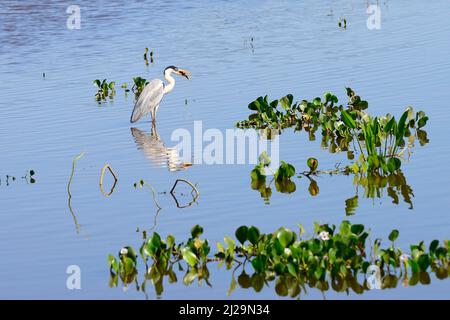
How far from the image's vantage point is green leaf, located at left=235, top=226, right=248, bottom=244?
13.0 m

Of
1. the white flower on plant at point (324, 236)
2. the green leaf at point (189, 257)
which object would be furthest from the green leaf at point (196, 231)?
the white flower on plant at point (324, 236)

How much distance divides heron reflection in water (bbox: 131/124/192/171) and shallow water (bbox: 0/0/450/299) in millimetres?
144

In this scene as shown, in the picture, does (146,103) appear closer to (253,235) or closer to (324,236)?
(253,235)

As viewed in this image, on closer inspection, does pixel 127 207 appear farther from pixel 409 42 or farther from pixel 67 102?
pixel 409 42

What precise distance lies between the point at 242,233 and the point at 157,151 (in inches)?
269

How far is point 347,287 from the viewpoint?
12.3 metres

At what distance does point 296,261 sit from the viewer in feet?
40.9

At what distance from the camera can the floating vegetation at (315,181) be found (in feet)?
52.6

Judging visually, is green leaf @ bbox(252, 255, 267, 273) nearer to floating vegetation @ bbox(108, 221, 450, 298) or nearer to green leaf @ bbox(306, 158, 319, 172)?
floating vegetation @ bbox(108, 221, 450, 298)

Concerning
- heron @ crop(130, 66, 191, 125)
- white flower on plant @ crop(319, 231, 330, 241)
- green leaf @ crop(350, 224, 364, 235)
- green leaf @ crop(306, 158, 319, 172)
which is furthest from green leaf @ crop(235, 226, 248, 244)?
heron @ crop(130, 66, 191, 125)

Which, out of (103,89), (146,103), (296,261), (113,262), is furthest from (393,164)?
(103,89)
